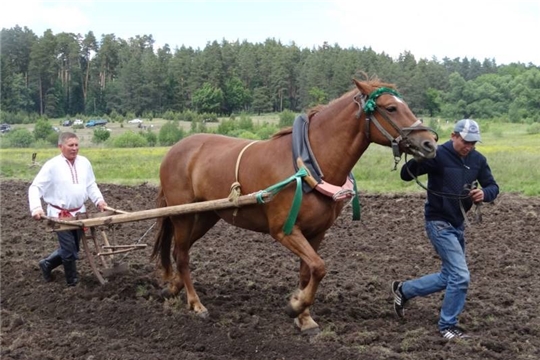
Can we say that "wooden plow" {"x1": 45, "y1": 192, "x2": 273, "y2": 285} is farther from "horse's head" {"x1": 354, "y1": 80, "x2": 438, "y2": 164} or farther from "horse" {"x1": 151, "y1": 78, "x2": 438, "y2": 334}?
"horse's head" {"x1": 354, "y1": 80, "x2": 438, "y2": 164}

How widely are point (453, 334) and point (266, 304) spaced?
205 centimetres

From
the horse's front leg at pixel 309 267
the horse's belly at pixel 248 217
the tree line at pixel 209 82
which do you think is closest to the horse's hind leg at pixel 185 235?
the horse's belly at pixel 248 217

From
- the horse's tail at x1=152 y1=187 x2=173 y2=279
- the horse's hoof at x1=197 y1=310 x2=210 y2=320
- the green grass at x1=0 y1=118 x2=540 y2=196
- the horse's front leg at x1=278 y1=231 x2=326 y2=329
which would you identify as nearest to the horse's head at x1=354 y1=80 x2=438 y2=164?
the horse's front leg at x1=278 y1=231 x2=326 y2=329

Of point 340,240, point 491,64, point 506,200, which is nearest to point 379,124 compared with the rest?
point 340,240

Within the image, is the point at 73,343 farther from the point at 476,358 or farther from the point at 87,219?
the point at 476,358

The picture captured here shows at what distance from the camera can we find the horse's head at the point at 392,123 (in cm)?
495

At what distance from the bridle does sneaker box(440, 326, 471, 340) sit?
1583 millimetres

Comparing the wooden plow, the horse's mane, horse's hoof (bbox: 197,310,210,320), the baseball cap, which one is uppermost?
the horse's mane

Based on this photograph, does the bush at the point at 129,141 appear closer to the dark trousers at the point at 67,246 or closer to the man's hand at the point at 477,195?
the dark trousers at the point at 67,246

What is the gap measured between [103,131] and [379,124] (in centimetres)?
3975

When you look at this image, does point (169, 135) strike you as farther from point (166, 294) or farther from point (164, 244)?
point (166, 294)

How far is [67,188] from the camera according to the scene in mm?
7023

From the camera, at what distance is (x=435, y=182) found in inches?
222

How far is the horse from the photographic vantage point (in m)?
5.13
